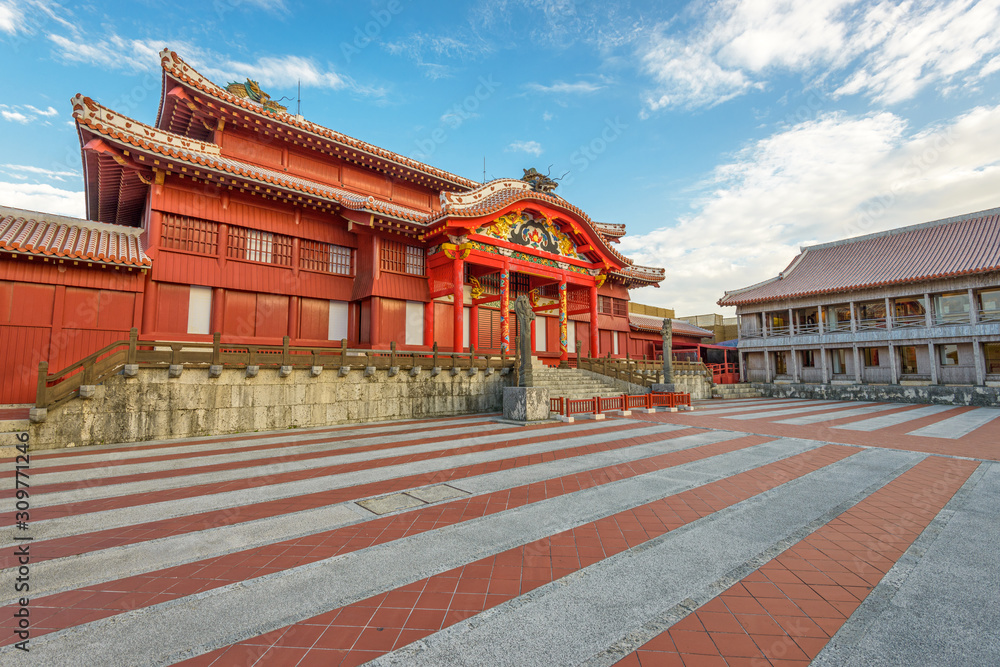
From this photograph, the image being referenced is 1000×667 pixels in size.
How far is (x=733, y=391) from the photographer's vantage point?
78.8 ft

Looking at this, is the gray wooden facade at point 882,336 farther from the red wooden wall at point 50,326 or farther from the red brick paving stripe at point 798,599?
the red wooden wall at point 50,326

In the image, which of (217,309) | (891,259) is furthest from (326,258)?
(891,259)

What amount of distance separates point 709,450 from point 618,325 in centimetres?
1792

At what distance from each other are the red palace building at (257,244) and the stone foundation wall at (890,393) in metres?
13.6

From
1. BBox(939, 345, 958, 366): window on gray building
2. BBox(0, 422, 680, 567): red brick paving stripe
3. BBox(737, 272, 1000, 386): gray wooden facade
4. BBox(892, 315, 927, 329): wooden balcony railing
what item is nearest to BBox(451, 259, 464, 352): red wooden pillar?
BBox(0, 422, 680, 567): red brick paving stripe

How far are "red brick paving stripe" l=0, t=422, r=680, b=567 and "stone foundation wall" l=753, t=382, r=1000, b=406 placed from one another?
2311cm

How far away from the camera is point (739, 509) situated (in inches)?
182

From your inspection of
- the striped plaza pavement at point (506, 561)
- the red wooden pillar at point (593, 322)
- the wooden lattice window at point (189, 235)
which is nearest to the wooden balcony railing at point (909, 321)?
the red wooden pillar at point (593, 322)

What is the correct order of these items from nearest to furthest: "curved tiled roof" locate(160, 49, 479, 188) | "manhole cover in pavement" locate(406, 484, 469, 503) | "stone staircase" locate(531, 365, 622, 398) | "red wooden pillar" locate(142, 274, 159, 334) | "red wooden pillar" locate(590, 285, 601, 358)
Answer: "manhole cover in pavement" locate(406, 484, 469, 503) → "red wooden pillar" locate(142, 274, 159, 334) → "curved tiled roof" locate(160, 49, 479, 188) → "stone staircase" locate(531, 365, 622, 398) → "red wooden pillar" locate(590, 285, 601, 358)

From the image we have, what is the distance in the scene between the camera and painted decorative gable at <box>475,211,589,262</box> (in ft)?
53.4

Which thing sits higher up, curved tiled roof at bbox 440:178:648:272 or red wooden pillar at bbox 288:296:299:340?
curved tiled roof at bbox 440:178:648:272

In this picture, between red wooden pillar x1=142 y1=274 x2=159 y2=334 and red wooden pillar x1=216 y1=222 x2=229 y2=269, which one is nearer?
red wooden pillar x1=142 y1=274 x2=159 y2=334

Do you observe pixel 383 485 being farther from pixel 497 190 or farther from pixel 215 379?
pixel 497 190

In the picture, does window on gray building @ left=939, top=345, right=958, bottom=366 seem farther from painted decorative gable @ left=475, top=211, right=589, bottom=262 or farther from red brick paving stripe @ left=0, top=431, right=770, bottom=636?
red brick paving stripe @ left=0, top=431, right=770, bottom=636
